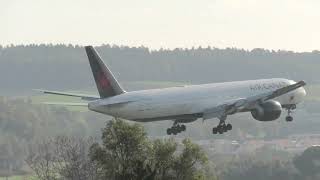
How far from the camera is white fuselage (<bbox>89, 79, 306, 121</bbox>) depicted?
110 m

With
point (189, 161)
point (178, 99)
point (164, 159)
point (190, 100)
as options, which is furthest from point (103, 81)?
point (164, 159)

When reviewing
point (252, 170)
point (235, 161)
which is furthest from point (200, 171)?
point (235, 161)

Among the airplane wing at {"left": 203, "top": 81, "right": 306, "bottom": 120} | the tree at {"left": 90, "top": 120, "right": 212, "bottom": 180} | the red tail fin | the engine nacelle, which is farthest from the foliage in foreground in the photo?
the engine nacelle

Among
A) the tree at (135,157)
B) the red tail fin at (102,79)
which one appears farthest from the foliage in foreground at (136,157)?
the red tail fin at (102,79)

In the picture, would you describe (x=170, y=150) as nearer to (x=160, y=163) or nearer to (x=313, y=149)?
(x=160, y=163)

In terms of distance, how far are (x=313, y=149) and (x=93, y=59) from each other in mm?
79144

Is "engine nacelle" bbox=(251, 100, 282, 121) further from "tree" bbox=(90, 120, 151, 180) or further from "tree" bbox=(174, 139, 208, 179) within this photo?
"tree" bbox=(90, 120, 151, 180)

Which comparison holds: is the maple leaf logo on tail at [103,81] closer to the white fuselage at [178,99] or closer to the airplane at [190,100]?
the airplane at [190,100]

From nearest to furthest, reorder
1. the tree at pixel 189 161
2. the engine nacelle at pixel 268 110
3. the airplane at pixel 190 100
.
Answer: the tree at pixel 189 161
the airplane at pixel 190 100
the engine nacelle at pixel 268 110

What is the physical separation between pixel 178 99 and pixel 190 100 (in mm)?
1523

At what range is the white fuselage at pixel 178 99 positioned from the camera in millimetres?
110312

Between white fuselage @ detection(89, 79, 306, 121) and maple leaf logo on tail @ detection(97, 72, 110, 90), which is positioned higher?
maple leaf logo on tail @ detection(97, 72, 110, 90)

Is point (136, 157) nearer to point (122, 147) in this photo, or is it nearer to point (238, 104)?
point (122, 147)

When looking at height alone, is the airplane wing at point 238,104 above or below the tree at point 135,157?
above
